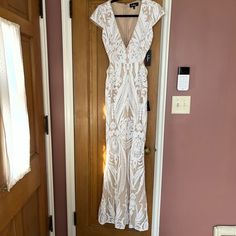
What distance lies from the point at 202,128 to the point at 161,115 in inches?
12.7

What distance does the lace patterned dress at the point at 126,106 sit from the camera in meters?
1.53

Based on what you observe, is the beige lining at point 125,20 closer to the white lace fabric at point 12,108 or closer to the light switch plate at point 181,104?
the light switch plate at point 181,104

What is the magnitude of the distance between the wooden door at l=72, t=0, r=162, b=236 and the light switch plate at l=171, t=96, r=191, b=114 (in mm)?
142

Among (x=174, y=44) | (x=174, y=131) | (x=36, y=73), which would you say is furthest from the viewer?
(x=174, y=131)

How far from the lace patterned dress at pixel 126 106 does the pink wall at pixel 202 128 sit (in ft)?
0.68

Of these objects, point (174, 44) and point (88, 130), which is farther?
point (88, 130)

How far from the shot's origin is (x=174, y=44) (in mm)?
1591

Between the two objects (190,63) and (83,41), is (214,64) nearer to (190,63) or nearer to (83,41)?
(190,63)

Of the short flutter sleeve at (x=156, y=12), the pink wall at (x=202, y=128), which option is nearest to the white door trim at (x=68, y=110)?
the short flutter sleeve at (x=156, y=12)

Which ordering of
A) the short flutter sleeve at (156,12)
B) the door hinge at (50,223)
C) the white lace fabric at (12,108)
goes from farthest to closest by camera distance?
1. the door hinge at (50,223)
2. the short flutter sleeve at (156,12)
3. the white lace fabric at (12,108)

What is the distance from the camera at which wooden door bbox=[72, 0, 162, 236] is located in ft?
5.29

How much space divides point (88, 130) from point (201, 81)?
902 millimetres

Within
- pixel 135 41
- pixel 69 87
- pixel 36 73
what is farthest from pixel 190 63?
pixel 36 73

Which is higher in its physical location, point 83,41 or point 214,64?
point 83,41
